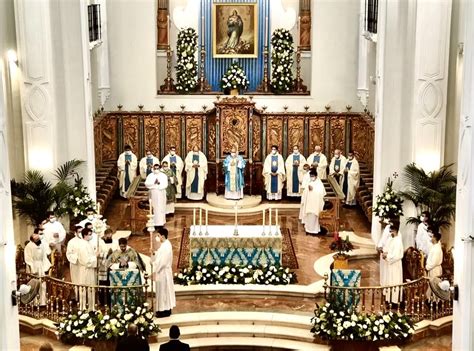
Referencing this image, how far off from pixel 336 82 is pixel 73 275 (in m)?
12.1

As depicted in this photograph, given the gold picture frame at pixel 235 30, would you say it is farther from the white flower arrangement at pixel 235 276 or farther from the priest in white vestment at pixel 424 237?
the priest in white vestment at pixel 424 237

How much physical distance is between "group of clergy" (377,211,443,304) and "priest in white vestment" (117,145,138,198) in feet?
30.0

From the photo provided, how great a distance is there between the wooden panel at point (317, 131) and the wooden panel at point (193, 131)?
305 centimetres

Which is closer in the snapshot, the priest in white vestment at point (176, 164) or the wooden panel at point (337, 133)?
the priest in white vestment at point (176, 164)

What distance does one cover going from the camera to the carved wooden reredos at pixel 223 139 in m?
25.8

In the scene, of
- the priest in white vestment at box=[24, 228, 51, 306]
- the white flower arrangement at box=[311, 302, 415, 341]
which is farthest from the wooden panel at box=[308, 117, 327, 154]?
the priest in white vestment at box=[24, 228, 51, 306]

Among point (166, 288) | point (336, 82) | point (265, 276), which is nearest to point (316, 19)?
point (336, 82)

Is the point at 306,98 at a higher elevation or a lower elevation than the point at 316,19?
lower

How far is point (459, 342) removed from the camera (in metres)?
13.6

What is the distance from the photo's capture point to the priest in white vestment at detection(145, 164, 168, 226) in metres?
22.2

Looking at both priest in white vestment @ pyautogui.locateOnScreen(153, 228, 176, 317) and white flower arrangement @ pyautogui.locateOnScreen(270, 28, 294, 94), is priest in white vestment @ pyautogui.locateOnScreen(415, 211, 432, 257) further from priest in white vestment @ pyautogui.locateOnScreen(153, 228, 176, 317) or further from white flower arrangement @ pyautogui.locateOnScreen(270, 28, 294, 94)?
white flower arrangement @ pyautogui.locateOnScreen(270, 28, 294, 94)

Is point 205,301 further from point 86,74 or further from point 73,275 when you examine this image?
point 86,74

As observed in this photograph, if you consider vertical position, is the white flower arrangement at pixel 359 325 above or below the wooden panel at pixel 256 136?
below

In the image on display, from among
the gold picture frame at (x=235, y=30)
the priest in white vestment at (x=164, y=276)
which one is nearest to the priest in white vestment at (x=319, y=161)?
the gold picture frame at (x=235, y=30)
